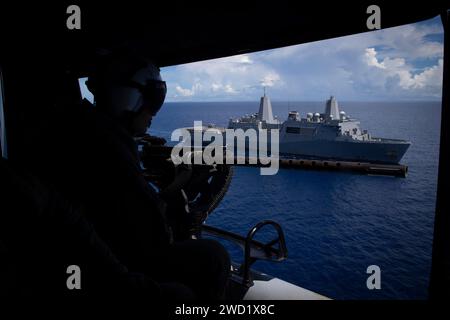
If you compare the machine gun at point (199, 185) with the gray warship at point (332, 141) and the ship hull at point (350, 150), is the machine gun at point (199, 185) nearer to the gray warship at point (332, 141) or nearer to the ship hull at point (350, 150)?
the ship hull at point (350, 150)

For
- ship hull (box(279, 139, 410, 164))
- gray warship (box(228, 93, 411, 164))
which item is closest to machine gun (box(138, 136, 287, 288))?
ship hull (box(279, 139, 410, 164))

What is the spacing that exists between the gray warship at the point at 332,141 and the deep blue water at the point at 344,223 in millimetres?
2796

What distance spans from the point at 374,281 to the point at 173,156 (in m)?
1.90

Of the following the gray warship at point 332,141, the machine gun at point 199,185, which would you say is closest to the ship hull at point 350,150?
the gray warship at point 332,141

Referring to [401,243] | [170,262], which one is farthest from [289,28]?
[401,243]

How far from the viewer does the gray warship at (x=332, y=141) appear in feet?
119

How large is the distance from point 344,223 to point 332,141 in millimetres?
14092

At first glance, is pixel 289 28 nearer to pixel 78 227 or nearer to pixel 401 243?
pixel 78 227

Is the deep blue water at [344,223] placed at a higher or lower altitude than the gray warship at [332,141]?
lower

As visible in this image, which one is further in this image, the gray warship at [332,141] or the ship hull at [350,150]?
the gray warship at [332,141]

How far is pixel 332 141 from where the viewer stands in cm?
3800

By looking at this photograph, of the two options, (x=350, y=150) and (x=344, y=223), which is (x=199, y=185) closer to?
(x=344, y=223)

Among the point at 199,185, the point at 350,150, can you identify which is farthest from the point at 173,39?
the point at 350,150

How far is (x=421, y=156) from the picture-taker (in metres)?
45.7
